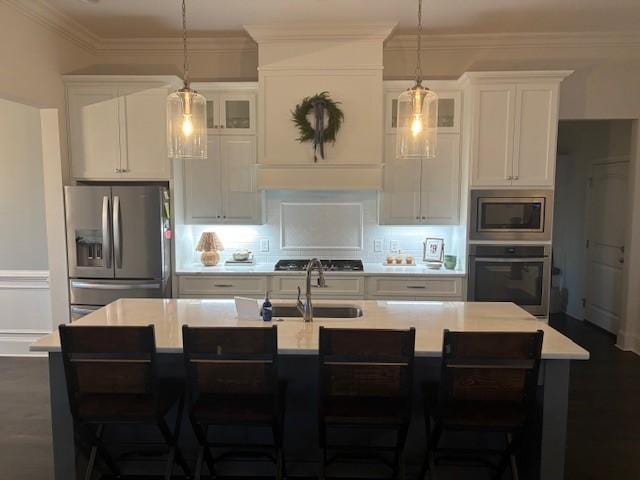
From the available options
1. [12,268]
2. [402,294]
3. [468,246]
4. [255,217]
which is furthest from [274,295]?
[12,268]

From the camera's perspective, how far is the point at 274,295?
4.25 metres

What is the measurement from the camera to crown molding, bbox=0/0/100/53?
360cm

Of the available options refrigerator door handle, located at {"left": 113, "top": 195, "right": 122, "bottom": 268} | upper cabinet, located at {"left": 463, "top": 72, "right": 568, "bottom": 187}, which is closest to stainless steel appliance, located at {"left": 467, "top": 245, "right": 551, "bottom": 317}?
upper cabinet, located at {"left": 463, "top": 72, "right": 568, "bottom": 187}

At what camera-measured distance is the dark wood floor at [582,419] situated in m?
2.65

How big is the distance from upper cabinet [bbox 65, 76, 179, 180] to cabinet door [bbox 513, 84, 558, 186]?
3.13m

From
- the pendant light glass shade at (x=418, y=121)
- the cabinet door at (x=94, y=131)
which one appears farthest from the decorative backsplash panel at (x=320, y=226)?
the pendant light glass shade at (x=418, y=121)

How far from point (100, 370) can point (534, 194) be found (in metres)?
3.65

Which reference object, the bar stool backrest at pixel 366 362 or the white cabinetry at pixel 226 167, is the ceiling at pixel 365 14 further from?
the bar stool backrest at pixel 366 362

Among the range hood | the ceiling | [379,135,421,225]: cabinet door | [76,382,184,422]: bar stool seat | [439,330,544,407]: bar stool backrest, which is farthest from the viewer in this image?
[379,135,421,225]: cabinet door

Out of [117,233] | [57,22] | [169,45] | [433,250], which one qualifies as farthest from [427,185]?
[57,22]

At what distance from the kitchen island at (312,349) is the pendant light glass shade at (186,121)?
97cm

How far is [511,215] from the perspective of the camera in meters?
4.05

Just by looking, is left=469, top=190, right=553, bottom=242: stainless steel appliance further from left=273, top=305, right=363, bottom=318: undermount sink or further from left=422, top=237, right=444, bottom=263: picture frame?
left=273, top=305, right=363, bottom=318: undermount sink

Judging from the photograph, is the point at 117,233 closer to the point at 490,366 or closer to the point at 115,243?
the point at 115,243
